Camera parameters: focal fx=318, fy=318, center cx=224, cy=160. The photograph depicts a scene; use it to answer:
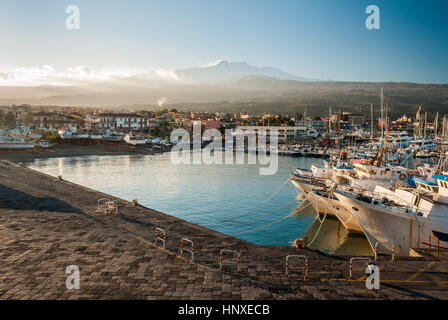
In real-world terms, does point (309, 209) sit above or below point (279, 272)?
below

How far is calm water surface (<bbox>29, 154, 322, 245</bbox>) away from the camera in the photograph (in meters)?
22.0

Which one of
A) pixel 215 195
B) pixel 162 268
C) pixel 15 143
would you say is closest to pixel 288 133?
pixel 15 143

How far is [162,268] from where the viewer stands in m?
10.1

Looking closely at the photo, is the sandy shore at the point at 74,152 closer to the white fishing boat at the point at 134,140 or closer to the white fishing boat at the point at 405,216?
the white fishing boat at the point at 134,140

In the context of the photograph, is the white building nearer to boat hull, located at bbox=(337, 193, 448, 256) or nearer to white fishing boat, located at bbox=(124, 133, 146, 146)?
white fishing boat, located at bbox=(124, 133, 146, 146)

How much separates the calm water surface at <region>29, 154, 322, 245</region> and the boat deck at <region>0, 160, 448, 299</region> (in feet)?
22.5

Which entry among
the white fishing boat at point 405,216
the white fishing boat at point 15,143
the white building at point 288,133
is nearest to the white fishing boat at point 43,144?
the white fishing boat at point 15,143

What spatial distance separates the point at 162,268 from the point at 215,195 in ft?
73.5

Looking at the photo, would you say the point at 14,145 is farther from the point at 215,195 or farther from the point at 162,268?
the point at 162,268

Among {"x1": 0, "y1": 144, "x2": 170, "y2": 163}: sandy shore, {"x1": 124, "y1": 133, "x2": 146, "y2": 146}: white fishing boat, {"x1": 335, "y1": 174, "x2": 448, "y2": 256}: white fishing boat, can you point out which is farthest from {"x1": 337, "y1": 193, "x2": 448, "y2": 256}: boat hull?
{"x1": 124, "y1": 133, "x2": 146, "y2": 146}: white fishing boat
